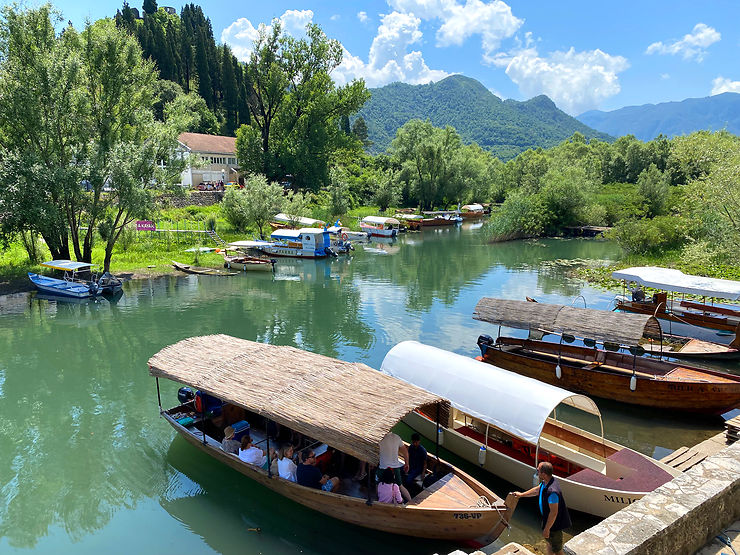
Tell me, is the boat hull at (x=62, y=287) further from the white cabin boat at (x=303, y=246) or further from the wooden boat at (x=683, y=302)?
the wooden boat at (x=683, y=302)

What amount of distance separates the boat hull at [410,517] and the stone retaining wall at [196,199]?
170 feet

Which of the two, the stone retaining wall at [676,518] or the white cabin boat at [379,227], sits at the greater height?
the white cabin boat at [379,227]

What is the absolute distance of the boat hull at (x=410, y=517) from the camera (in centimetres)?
996

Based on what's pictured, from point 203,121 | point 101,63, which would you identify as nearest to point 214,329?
point 101,63

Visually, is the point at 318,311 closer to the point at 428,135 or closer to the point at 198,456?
the point at 198,456

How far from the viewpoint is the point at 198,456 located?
47.5 ft

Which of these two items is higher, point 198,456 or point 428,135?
point 428,135

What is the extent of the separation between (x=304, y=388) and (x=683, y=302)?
71.7 feet

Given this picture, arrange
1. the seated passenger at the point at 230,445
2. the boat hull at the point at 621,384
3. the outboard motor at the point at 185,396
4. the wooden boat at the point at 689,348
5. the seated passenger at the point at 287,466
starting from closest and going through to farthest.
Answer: the seated passenger at the point at 287,466, the seated passenger at the point at 230,445, the outboard motor at the point at 185,396, the boat hull at the point at 621,384, the wooden boat at the point at 689,348

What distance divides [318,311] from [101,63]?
22830mm

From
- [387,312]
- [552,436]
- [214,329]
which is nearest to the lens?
[552,436]

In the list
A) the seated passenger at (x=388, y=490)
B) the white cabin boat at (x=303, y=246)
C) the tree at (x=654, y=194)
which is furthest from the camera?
the tree at (x=654, y=194)

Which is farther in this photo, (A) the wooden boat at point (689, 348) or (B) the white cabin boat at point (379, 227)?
(B) the white cabin boat at point (379, 227)

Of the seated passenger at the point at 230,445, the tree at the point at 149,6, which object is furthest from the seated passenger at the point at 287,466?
the tree at the point at 149,6
